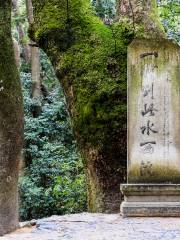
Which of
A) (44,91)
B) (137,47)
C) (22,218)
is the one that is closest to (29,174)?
(22,218)

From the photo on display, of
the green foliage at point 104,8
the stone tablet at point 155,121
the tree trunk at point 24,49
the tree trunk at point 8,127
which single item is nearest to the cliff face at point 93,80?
the stone tablet at point 155,121

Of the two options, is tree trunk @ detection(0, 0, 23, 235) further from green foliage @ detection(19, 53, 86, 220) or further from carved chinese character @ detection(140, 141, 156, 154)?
green foliage @ detection(19, 53, 86, 220)

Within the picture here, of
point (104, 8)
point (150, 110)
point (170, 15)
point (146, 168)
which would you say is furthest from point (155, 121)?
point (104, 8)

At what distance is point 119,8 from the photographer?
7.93 metres

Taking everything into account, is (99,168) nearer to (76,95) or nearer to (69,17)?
(76,95)

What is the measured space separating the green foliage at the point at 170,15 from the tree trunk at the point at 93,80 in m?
4.91

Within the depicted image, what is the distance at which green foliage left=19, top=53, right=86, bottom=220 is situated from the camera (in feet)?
39.5

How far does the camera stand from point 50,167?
46.0 ft

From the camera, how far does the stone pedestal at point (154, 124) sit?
6.20 m

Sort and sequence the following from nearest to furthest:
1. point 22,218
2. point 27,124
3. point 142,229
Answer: point 142,229
point 22,218
point 27,124

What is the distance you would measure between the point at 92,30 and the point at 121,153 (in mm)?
1861

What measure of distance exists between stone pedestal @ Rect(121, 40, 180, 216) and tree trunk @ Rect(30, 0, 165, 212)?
733 millimetres

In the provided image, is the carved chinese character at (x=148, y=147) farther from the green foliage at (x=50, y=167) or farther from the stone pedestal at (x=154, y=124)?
the green foliage at (x=50, y=167)

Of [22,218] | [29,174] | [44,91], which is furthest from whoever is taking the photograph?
[44,91]
